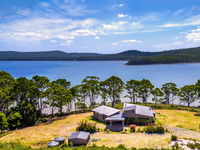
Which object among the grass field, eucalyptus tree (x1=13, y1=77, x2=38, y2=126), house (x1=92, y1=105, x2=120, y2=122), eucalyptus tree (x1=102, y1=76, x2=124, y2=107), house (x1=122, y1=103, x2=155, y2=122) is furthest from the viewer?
eucalyptus tree (x1=102, y1=76, x2=124, y2=107)

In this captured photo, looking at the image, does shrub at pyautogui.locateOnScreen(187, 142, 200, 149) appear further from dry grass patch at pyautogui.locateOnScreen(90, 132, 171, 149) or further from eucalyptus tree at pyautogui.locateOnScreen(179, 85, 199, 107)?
eucalyptus tree at pyautogui.locateOnScreen(179, 85, 199, 107)

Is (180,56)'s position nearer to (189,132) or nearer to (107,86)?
(107,86)

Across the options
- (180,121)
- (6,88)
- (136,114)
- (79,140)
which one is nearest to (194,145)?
(136,114)

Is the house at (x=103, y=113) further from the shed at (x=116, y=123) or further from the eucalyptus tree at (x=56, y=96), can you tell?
the eucalyptus tree at (x=56, y=96)

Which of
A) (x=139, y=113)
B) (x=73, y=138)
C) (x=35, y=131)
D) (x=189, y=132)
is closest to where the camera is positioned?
(x=73, y=138)

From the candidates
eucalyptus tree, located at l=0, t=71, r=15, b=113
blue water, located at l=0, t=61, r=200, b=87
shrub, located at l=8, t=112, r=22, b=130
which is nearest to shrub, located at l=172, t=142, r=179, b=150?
shrub, located at l=8, t=112, r=22, b=130

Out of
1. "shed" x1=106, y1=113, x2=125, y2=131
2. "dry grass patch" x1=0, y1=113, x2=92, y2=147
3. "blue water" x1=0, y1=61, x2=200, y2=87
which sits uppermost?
"blue water" x1=0, y1=61, x2=200, y2=87

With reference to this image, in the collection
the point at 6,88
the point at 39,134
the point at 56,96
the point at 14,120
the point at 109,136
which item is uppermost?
the point at 6,88

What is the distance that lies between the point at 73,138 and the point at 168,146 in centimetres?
1065

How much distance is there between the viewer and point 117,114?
27156 mm

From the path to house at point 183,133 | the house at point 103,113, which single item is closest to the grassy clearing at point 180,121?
the path to house at point 183,133

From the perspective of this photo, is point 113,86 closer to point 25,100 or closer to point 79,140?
point 25,100

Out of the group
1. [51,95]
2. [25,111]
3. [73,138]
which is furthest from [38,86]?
[73,138]

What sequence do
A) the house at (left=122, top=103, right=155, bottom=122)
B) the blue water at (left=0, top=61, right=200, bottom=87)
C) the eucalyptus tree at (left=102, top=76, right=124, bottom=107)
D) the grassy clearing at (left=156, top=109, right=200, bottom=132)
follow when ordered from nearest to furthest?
the grassy clearing at (left=156, top=109, right=200, bottom=132) < the house at (left=122, top=103, right=155, bottom=122) < the eucalyptus tree at (left=102, top=76, right=124, bottom=107) < the blue water at (left=0, top=61, right=200, bottom=87)
